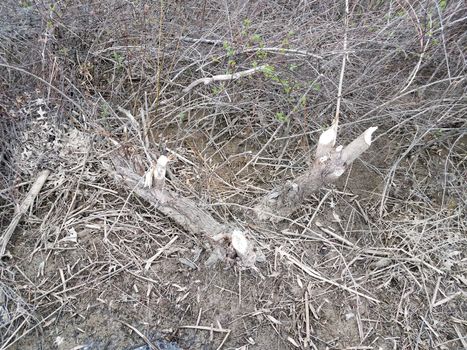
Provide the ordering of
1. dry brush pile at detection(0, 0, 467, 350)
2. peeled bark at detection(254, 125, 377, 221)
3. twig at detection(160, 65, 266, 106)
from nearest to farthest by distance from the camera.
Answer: peeled bark at detection(254, 125, 377, 221)
dry brush pile at detection(0, 0, 467, 350)
twig at detection(160, 65, 266, 106)

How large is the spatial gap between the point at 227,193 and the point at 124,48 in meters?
1.19

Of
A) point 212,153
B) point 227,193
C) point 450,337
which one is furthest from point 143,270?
point 450,337

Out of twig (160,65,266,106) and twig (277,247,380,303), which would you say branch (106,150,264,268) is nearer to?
twig (277,247,380,303)

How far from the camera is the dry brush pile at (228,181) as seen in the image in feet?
6.07

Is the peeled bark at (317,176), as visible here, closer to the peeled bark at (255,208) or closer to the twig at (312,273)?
the peeled bark at (255,208)

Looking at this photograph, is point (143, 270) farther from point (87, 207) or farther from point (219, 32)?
point (219, 32)

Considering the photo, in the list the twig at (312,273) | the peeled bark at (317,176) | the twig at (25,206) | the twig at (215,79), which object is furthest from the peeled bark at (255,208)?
the twig at (215,79)

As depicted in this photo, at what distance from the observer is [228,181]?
2289 mm

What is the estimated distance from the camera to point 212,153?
2.42 meters

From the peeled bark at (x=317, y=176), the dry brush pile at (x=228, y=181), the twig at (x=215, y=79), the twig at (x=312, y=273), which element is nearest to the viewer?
the peeled bark at (x=317, y=176)

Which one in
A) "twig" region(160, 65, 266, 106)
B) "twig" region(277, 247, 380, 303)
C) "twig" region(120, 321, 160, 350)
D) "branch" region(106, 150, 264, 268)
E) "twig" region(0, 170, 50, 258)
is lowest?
"twig" region(277, 247, 380, 303)

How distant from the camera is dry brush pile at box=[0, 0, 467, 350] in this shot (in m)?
1.85

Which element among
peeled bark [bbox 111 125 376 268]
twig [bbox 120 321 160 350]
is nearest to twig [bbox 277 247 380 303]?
peeled bark [bbox 111 125 376 268]

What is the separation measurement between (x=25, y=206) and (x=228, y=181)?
110cm
